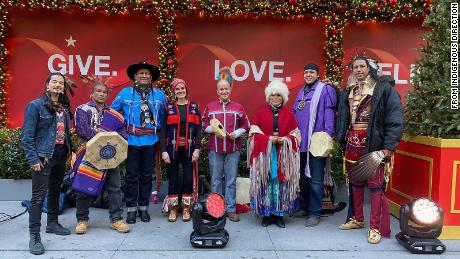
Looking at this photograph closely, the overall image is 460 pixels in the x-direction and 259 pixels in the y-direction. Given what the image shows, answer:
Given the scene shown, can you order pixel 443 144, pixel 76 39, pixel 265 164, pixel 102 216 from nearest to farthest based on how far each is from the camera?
pixel 443 144
pixel 265 164
pixel 102 216
pixel 76 39

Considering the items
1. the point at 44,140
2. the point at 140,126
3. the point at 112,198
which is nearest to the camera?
the point at 44,140

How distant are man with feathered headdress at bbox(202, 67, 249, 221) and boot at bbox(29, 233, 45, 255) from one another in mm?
2139

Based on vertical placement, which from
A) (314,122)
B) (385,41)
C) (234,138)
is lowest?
(234,138)

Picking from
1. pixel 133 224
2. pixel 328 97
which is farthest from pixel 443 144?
pixel 133 224

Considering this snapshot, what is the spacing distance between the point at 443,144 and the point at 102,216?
4.38 meters

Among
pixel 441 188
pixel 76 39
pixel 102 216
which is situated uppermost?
pixel 76 39

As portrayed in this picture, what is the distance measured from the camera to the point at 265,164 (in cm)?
497

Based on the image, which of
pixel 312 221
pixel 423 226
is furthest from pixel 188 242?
pixel 423 226

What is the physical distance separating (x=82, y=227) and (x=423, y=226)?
3.81 metres

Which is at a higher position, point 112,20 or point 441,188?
point 112,20

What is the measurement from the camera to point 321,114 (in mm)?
5074

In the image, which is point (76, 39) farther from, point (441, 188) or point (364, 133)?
point (441, 188)

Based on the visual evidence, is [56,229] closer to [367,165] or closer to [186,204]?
[186,204]

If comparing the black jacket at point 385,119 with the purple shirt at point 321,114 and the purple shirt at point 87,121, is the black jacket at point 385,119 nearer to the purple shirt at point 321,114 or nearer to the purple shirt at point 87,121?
the purple shirt at point 321,114
